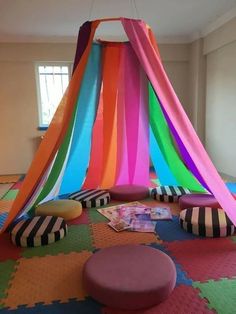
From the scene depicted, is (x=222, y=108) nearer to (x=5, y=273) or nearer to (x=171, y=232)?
(x=171, y=232)

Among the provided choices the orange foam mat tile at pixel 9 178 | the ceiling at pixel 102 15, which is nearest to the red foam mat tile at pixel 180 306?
the ceiling at pixel 102 15

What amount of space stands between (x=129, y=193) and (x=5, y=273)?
1791 mm

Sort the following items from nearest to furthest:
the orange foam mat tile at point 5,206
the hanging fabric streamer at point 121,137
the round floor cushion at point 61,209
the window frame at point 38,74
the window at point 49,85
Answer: the round floor cushion at point 61,209 → the hanging fabric streamer at point 121,137 → the orange foam mat tile at point 5,206 → the window frame at point 38,74 → the window at point 49,85

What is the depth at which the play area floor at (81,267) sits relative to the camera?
1.63 metres

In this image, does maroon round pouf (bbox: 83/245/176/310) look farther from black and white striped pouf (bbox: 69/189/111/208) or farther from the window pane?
the window pane

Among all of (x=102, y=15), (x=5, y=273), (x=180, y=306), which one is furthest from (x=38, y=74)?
(x=180, y=306)

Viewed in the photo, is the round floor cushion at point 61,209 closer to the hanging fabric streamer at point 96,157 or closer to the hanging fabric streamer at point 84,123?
the hanging fabric streamer at point 84,123

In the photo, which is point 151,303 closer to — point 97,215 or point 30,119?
point 97,215

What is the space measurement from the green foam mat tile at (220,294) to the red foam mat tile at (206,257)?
6 cm

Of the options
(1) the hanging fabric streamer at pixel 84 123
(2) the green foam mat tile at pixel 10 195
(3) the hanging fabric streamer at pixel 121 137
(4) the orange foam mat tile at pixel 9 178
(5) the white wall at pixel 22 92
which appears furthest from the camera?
(5) the white wall at pixel 22 92

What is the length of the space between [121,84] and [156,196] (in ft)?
4.67

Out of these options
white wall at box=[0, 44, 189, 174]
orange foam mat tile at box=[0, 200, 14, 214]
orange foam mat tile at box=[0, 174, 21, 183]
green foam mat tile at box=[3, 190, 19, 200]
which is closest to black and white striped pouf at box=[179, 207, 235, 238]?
orange foam mat tile at box=[0, 200, 14, 214]

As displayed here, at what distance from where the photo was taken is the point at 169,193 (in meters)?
3.46

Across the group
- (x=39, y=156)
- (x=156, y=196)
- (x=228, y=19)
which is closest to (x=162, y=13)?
(x=228, y=19)
